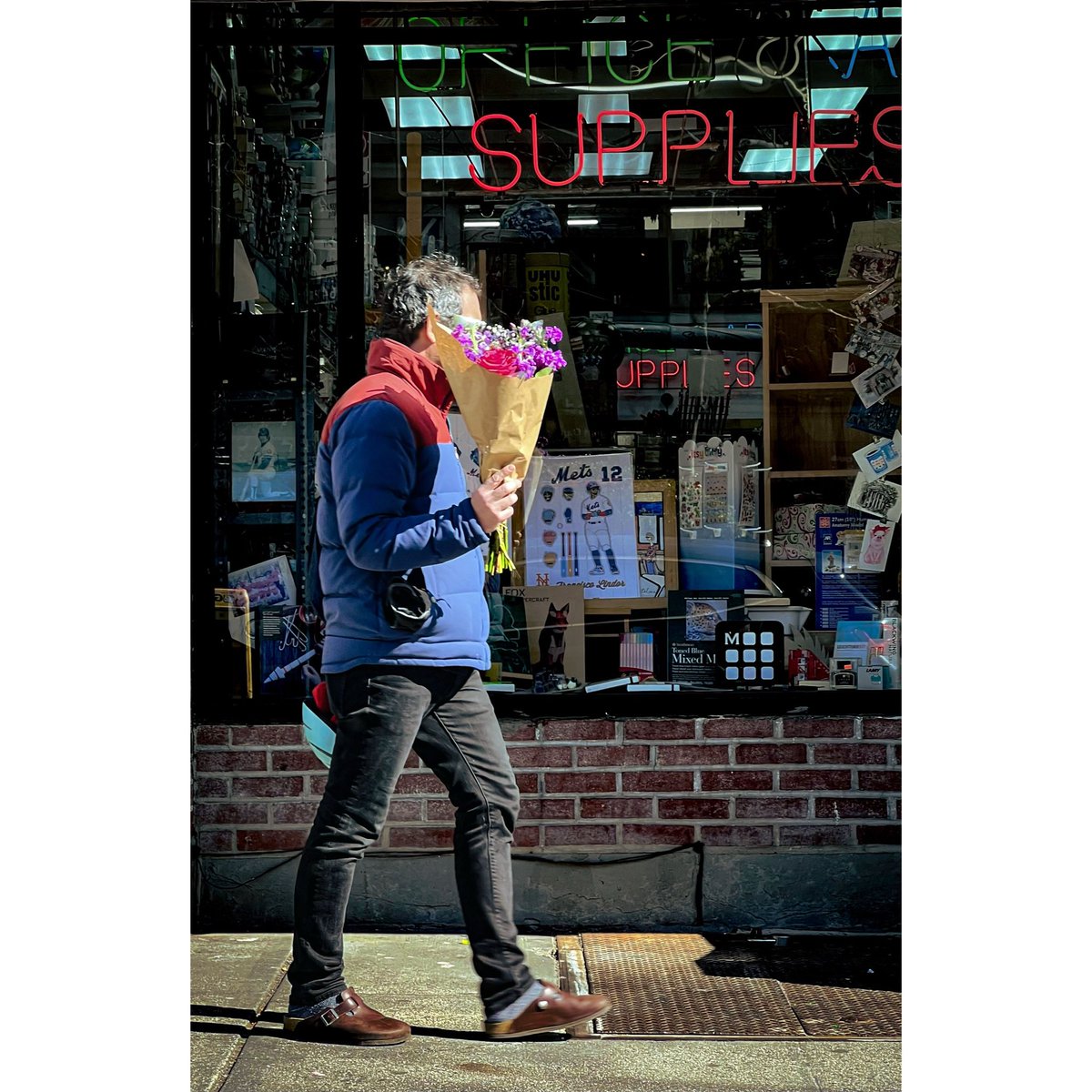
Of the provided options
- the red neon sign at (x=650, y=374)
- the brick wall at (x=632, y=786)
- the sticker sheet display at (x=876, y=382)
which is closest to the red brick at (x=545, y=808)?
the brick wall at (x=632, y=786)

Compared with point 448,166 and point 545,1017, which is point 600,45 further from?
point 545,1017

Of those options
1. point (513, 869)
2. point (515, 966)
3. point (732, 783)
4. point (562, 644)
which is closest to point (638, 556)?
point (562, 644)

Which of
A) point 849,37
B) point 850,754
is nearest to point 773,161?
point 849,37

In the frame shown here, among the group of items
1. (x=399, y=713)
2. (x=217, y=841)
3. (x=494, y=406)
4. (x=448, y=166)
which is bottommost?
(x=217, y=841)

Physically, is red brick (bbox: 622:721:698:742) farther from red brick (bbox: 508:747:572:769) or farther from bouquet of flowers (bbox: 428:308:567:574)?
bouquet of flowers (bbox: 428:308:567:574)

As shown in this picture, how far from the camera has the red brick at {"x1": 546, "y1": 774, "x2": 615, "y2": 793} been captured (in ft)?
17.5

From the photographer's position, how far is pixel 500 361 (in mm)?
4242

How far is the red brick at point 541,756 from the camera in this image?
5324 millimetres

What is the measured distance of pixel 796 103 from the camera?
5309 mm

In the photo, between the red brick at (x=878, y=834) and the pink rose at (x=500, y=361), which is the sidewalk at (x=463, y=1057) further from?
the pink rose at (x=500, y=361)

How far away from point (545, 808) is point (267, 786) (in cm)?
107

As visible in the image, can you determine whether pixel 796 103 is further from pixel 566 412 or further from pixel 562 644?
pixel 562 644

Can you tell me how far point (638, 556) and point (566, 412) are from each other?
0.64 meters

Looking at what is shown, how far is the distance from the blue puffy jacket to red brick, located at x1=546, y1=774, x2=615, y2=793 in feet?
3.36
